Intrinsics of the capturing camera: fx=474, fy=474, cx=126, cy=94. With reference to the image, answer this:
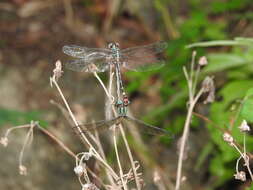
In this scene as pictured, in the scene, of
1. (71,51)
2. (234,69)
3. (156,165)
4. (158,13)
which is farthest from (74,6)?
(71,51)

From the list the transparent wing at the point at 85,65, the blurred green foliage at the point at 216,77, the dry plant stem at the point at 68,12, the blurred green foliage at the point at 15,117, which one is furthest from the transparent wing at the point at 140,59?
the dry plant stem at the point at 68,12

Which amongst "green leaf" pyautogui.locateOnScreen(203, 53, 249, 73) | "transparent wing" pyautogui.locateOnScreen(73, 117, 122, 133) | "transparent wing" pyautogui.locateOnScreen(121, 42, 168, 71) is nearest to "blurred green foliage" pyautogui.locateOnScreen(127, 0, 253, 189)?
"green leaf" pyautogui.locateOnScreen(203, 53, 249, 73)

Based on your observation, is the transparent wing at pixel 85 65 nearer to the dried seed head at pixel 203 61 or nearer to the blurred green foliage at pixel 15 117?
the dried seed head at pixel 203 61

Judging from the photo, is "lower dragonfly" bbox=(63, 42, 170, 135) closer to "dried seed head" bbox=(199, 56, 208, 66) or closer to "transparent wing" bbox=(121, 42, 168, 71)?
"transparent wing" bbox=(121, 42, 168, 71)

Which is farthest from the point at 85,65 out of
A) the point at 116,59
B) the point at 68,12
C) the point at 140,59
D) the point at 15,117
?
the point at 68,12

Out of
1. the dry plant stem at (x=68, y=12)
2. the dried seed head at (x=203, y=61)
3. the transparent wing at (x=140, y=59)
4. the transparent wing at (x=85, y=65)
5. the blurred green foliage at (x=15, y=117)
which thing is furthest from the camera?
the dry plant stem at (x=68, y=12)

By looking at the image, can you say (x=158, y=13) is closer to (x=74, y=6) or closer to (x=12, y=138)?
(x=74, y=6)
